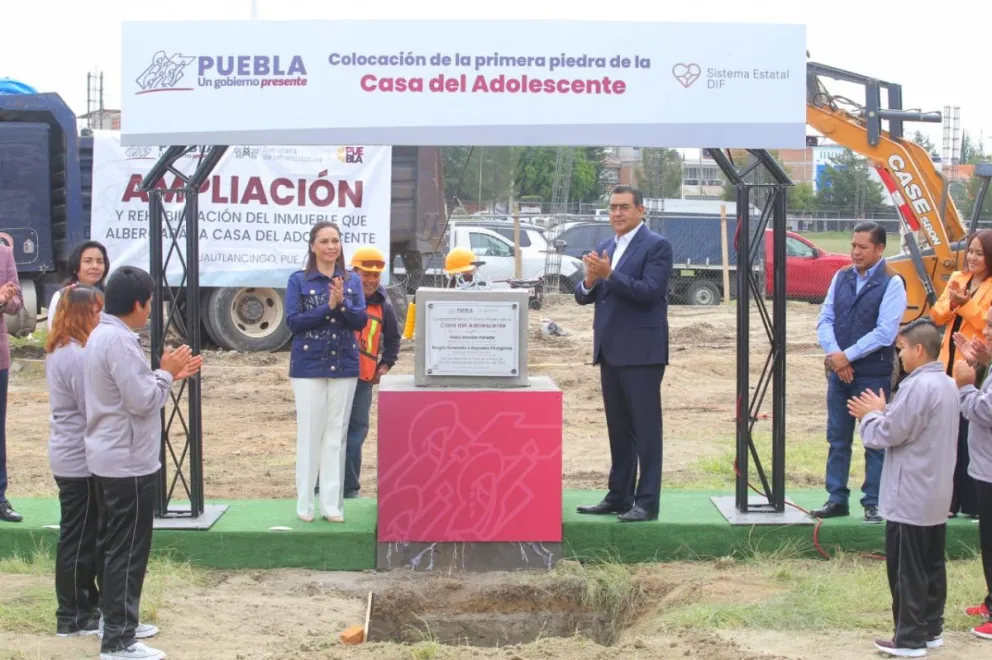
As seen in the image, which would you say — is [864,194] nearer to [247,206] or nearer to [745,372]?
[247,206]

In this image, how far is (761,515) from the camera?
721cm

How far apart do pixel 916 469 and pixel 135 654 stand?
340cm

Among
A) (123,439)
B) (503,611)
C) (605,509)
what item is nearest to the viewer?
(123,439)

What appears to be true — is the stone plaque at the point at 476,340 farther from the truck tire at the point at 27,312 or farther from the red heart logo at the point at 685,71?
the truck tire at the point at 27,312

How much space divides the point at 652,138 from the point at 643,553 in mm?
2376

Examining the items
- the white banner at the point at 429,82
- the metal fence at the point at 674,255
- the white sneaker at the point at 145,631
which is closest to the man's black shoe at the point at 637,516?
the white banner at the point at 429,82

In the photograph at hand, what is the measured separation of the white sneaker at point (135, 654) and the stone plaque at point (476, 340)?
236cm

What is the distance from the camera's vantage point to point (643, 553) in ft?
23.1

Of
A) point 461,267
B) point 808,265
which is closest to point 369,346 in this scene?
point 461,267

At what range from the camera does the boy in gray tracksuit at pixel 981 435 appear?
17.6 ft

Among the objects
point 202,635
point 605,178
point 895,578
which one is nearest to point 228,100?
point 202,635

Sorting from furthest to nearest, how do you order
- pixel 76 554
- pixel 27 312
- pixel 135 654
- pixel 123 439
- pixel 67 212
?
pixel 67 212 → pixel 27 312 → pixel 76 554 → pixel 135 654 → pixel 123 439

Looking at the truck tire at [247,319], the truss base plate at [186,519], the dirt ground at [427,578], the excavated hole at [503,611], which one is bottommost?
the excavated hole at [503,611]

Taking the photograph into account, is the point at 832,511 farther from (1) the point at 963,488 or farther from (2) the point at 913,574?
(2) the point at 913,574
